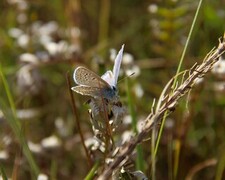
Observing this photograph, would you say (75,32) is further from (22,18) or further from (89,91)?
(89,91)

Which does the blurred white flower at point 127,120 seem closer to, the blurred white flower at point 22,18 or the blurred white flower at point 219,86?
the blurred white flower at point 219,86

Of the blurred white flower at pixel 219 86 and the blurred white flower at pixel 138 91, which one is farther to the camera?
the blurred white flower at pixel 138 91

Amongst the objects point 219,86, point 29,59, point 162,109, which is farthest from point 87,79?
point 29,59

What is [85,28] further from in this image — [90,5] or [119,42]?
[119,42]

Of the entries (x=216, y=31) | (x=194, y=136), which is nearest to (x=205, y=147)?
(x=194, y=136)

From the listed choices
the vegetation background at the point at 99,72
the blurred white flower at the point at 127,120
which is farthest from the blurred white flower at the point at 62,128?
the blurred white flower at the point at 127,120
